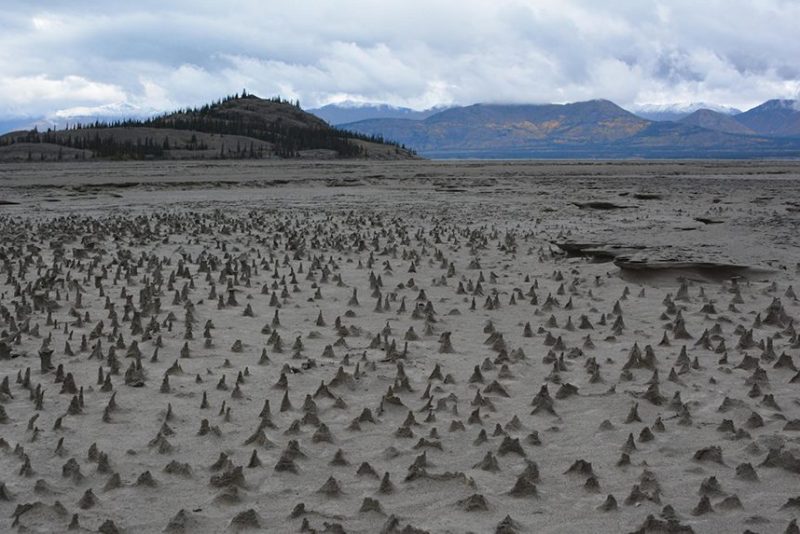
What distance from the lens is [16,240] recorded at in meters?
14.7

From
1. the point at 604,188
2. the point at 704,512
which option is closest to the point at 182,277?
the point at 704,512

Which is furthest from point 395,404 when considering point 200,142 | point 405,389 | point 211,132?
point 211,132

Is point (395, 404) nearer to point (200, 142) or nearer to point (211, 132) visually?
point (200, 142)

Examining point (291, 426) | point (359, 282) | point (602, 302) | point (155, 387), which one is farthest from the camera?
point (359, 282)

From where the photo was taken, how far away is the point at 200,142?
10925cm

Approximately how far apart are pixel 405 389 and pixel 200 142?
354ft

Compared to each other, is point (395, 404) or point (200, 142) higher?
point (200, 142)

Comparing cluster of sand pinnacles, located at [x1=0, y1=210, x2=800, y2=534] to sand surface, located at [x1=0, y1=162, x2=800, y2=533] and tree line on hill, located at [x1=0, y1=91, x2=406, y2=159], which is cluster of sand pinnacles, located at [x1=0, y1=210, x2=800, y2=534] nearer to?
sand surface, located at [x1=0, y1=162, x2=800, y2=533]

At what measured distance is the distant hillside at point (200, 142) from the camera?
91.6 meters

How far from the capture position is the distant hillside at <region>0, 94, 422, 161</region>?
9156cm

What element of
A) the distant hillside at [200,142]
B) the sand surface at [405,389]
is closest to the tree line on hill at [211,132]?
the distant hillside at [200,142]

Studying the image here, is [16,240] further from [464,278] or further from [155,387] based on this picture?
[155,387]

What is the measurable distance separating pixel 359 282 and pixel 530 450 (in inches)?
239

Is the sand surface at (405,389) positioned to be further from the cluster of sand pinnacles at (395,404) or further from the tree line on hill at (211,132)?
the tree line on hill at (211,132)
